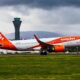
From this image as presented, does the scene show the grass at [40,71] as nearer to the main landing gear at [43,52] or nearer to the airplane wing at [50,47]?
the airplane wing at [50,47]

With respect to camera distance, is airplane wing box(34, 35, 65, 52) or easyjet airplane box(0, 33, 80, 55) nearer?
airplane wing box(34, 35, 65, 52)

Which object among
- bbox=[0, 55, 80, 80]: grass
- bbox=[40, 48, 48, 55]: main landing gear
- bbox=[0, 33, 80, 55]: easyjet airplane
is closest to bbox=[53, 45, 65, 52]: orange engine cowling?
bbox=[0, 33, 80, 55]: easyjet airplane

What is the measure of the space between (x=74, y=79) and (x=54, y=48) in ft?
188

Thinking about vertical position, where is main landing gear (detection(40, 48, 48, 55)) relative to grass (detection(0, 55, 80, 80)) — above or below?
above

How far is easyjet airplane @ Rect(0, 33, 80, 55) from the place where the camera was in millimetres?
80750

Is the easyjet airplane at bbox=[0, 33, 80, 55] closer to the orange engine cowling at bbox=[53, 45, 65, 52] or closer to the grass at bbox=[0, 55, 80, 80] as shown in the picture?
the orange engine cowling at bbox=[53, 45, 65, 52]

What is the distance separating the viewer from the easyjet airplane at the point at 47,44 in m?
80.8

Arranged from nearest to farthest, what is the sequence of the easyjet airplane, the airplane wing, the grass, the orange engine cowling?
the grass, the orange engine cowling, the airplane wing, the easyjet airplane

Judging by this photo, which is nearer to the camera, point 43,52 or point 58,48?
point 58,48

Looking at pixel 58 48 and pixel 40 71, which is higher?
pixel 58 48

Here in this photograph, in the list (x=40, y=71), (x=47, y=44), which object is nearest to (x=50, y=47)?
(x=47, y=44)

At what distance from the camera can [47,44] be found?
273ft

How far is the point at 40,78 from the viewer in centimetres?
2458

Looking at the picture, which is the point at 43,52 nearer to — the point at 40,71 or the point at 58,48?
the point at 58,48
